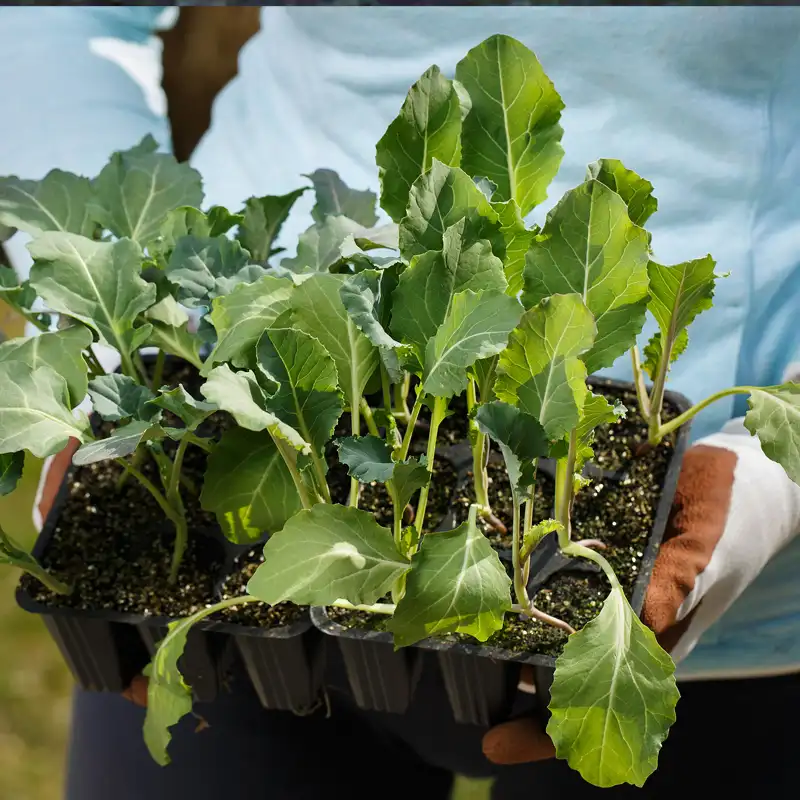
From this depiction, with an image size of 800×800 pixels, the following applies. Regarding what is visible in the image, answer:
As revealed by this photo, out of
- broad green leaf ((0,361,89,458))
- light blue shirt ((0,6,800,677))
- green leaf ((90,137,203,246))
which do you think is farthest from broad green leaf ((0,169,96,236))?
light blue shirt ((0,6,800,677))

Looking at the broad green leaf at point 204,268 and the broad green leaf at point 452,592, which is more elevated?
the broad green leaf at point 204,268

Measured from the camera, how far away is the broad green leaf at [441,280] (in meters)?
0.46

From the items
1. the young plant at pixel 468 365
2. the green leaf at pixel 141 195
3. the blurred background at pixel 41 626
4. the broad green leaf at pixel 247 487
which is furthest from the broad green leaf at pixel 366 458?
the blurred background at pixel 41 626

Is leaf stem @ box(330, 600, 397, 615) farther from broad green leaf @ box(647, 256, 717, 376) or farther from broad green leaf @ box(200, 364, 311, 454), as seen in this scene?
broad green leaf @ box(647, 256, 717, 376)

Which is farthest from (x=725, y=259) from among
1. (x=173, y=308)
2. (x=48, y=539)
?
(x=48, y=539)

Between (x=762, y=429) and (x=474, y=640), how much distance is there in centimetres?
18

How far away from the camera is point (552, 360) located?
0.45 m

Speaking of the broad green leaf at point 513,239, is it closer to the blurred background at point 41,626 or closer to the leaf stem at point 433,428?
the leaf stem at point 433,428

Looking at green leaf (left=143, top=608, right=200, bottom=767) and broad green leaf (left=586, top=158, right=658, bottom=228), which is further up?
broad green leaf (left=586, top=158, right=658, bottom=228)

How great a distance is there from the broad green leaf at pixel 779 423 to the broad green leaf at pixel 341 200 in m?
0.27

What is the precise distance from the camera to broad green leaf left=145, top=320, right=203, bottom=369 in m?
0.58

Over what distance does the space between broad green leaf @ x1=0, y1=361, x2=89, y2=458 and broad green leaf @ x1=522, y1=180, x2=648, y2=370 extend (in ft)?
0.80

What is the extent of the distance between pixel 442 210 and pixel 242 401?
0.14 m

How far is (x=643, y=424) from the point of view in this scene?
24.6 inches
